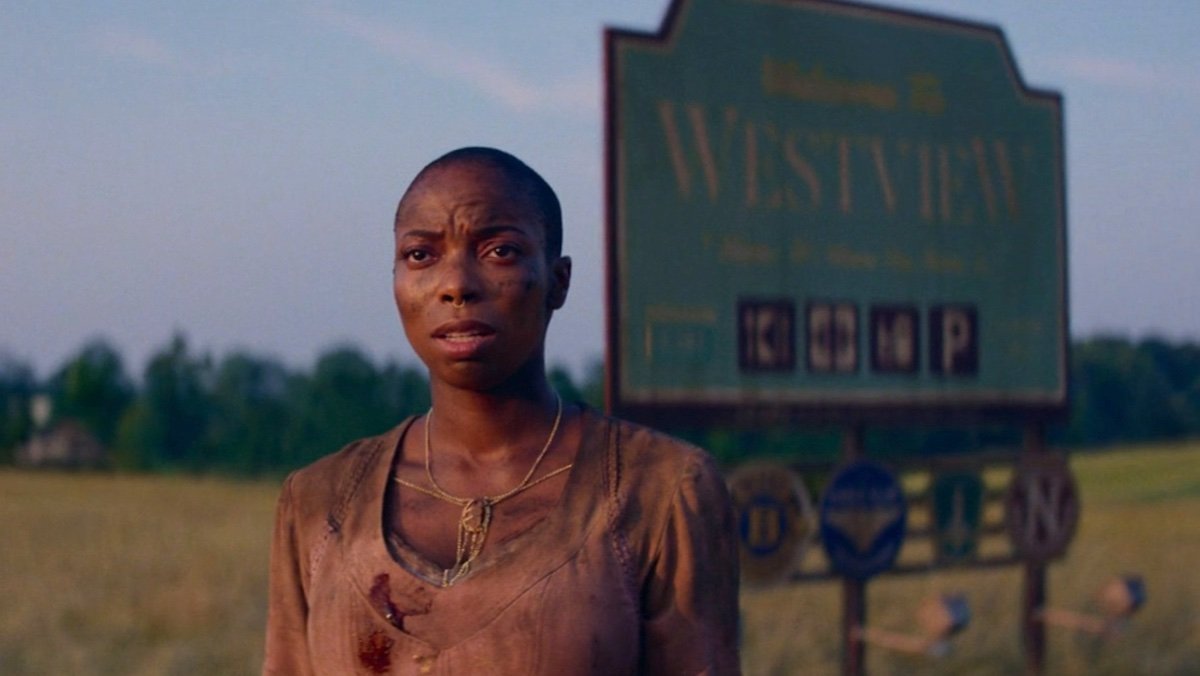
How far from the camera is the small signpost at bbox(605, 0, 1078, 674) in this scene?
721cm

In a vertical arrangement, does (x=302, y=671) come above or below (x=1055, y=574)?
above

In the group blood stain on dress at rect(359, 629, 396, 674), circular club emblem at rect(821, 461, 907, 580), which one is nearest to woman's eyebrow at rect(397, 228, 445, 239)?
blood stain on dress at rect(359, 629, 396, 674)

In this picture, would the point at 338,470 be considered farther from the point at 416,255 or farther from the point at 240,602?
the point at 240,602

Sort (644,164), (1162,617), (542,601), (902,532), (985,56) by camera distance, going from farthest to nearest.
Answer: (1162,617)
(985,56)
(902,532)
(644,164)
(542,601)

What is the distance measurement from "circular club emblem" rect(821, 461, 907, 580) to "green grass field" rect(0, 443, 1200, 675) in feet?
1.21

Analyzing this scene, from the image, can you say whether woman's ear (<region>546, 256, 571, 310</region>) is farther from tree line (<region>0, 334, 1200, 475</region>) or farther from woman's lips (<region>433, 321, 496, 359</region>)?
tree line (<region>0, 334, 1200, 475</region>)

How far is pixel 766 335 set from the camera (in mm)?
7691

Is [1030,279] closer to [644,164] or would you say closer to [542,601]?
[644,164]

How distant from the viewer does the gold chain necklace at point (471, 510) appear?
98.3 inches

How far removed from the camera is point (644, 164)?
23.6ft

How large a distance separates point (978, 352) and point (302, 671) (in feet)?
21.3

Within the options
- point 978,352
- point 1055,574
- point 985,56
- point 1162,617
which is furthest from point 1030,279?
point 1055,574

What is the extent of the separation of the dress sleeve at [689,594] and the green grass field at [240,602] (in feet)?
18.8

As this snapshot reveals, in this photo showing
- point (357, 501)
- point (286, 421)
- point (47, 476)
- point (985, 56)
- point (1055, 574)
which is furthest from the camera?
point (47, 476)
